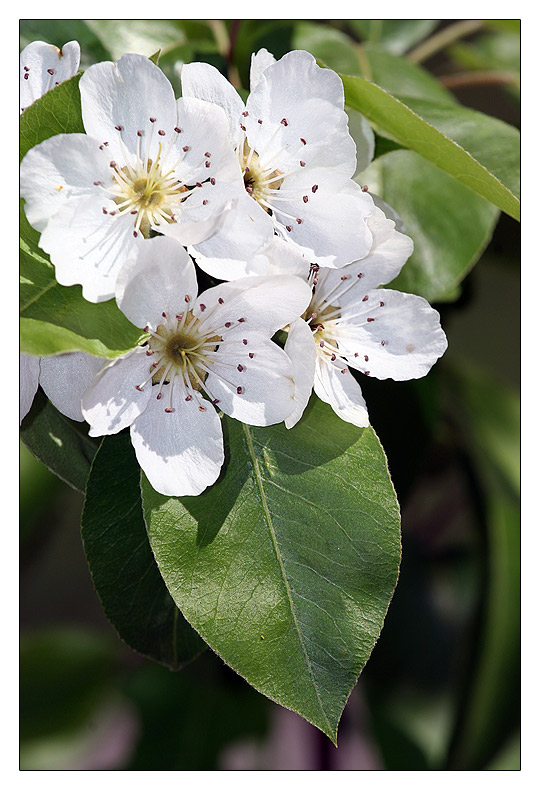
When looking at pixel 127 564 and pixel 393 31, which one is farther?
pixel 393 31

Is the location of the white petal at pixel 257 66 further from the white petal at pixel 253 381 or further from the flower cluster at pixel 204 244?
the white petal at pixel 253 381

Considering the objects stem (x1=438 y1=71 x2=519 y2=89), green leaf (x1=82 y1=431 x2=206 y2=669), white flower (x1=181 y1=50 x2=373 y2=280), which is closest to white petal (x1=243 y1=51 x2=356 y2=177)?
white flower (x1=181 y1=50 x2=373 y2=280)

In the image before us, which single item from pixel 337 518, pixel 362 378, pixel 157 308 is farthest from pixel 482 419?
pixel 157 308

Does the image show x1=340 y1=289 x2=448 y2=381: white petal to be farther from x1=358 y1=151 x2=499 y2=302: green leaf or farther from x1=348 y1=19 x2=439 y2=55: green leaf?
x1=348 y1=19 x2=439 y2=55: green leaf

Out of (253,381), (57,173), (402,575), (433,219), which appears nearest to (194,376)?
(253,381)

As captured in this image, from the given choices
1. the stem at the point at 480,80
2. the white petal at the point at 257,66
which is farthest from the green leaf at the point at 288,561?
the stem at the point at 480,80

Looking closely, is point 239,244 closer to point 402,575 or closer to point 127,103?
point 127,103
